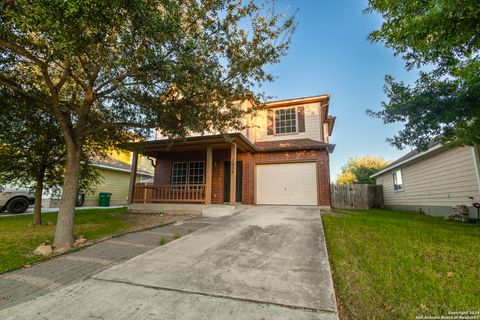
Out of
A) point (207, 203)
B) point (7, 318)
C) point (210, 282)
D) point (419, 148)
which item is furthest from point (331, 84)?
point (7, 318)

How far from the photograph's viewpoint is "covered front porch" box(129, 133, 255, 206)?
347 inches

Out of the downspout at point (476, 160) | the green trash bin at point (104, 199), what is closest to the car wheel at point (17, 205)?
the green trash bin at point (104, 199)

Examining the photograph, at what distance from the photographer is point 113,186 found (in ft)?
54.3

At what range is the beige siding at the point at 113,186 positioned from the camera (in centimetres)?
1531

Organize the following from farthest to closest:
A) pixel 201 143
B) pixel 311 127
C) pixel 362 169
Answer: pixel 362 169 → pixel 311 127 → pixel 201 143

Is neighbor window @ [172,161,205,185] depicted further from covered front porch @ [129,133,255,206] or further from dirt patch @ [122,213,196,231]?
dirt patch @ [122,213,196,231]

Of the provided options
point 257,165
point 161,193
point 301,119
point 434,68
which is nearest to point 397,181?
point 301,119

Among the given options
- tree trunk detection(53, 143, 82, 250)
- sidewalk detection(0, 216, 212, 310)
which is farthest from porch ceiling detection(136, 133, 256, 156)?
sidewalk detection(0, 216, 212, 310)

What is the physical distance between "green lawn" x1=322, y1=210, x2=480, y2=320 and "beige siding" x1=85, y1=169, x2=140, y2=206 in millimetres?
16097

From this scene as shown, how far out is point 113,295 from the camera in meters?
2.36

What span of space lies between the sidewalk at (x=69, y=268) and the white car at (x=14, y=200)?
9.87 metres

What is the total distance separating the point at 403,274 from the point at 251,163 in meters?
8.14

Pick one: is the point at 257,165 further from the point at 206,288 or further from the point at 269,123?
the point at 206,288

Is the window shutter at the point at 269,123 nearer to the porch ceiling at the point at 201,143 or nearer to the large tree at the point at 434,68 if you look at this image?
the porch ceiling at the point at 201,143
